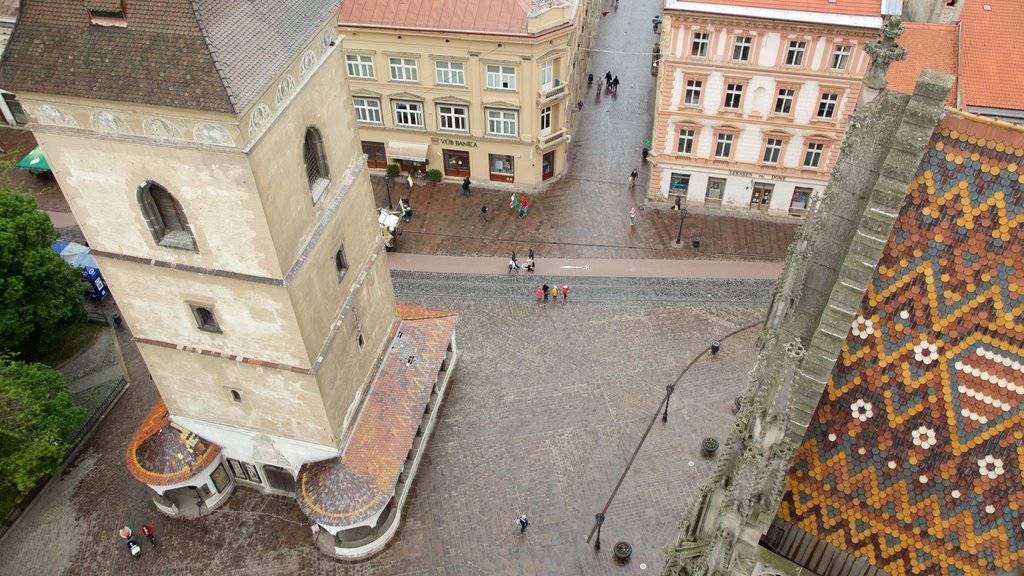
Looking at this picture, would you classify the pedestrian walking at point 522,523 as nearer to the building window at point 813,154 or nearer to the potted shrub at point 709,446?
the potted shrub at point 709,446

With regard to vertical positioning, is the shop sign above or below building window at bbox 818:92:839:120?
below

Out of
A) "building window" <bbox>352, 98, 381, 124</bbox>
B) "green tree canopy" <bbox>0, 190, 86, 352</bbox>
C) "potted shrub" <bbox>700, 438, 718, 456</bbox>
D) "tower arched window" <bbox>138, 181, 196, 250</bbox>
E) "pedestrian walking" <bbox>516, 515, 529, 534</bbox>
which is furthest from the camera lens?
"building window" <bbox>352, 98, 381, 124</bbox>

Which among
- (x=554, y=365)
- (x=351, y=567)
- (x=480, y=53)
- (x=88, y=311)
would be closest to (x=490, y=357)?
(x=554, y=365)

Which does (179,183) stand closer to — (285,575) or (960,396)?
(285,575)

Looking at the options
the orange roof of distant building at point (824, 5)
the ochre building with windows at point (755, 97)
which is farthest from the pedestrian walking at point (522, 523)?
the orange roof of distant building at point (824, 5)

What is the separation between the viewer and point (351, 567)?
36.0 meters

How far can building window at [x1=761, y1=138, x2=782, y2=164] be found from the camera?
2092 inches

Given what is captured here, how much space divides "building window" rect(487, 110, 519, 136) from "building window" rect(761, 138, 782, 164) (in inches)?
702

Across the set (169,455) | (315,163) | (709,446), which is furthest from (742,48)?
(169,455)

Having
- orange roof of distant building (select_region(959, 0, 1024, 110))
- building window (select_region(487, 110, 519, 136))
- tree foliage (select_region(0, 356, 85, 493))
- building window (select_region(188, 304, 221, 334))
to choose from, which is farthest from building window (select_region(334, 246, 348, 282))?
orange roof of distant building (select_region(959, 0, 1024, 110))

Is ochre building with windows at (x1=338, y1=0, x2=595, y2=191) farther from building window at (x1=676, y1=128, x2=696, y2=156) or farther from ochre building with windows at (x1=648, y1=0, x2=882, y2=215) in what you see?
Answer: building window at (x1=676, y1=128, x2=696, y2=156)

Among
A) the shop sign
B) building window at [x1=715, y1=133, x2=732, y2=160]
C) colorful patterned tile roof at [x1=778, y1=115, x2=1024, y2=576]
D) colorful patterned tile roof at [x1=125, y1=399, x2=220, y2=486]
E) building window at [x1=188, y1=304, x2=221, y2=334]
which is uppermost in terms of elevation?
colorful patterned tile roof at [x1=778, y1=115, x2=1024, y2=576]

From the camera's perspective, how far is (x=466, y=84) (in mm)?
55750

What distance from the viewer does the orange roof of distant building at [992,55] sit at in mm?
44750
